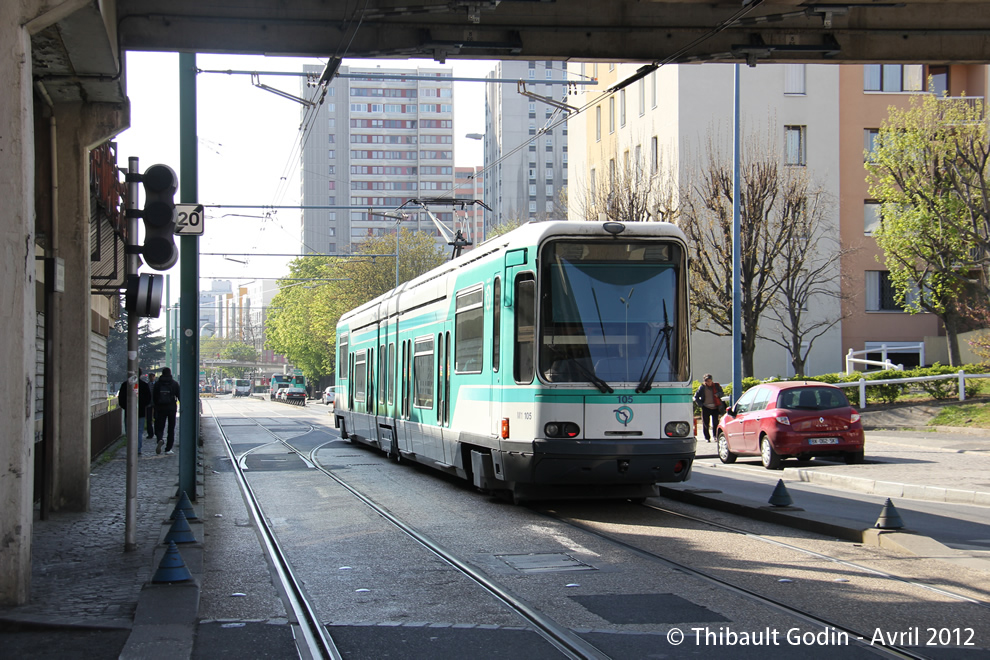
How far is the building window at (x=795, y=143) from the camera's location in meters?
42.9

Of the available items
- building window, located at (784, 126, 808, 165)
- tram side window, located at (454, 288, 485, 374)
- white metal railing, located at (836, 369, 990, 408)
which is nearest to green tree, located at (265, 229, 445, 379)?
building window, located at (784, 126, 808, 165)

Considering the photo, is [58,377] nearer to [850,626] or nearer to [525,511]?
[525,511]

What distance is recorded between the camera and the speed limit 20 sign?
11.4 meters

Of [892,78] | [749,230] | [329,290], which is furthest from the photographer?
[329,290]

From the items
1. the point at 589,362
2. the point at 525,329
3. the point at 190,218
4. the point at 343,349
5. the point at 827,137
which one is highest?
the point at 827,137

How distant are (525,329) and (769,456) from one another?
8.82m

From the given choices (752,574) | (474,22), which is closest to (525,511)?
(752,574)

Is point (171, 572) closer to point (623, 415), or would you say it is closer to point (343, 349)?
point (623, 415)

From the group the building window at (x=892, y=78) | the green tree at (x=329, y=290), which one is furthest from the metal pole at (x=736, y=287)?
the green tree at (x=329, y=290)

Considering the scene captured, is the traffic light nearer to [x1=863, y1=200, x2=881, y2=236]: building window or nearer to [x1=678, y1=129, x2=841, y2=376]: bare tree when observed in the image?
[x1=678, y1=129, x2=841, y2=376]: bare tree

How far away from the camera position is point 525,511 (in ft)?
40.9

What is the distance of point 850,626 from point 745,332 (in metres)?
29.2

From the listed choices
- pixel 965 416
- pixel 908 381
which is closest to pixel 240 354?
pixel 908 381

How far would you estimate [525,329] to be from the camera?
12.0m
